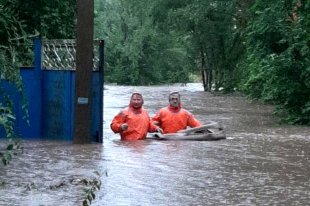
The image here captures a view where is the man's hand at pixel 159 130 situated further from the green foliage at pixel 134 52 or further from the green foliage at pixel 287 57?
the green foliage at pixel 134 52

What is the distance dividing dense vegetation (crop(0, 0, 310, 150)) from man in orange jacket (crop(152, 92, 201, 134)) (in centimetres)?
322

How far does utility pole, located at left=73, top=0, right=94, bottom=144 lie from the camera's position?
13141 millimetres

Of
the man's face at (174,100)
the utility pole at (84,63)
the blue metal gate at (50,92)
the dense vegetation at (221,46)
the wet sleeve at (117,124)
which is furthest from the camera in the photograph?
the dense vegetation at (221,46)

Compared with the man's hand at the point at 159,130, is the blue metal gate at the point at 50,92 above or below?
above

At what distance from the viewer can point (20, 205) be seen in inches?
279

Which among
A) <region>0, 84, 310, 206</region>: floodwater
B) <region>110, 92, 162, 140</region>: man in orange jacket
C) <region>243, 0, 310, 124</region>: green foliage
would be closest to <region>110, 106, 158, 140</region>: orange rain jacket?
<region>110, 92, 162, 140</region>: man in orange jacket

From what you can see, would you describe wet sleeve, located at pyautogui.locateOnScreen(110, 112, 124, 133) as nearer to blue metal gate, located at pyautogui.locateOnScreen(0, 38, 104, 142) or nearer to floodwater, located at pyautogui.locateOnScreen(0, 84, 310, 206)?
floodwater, located at pyautogui.locateOnScreen(0, 84, 310, 206)

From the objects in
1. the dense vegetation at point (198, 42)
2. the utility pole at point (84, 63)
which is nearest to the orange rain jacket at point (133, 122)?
the utility pole at point (84, 63)

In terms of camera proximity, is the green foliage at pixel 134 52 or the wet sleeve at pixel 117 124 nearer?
the wet sleeve at pixel 117 124

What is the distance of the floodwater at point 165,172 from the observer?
7.73 m

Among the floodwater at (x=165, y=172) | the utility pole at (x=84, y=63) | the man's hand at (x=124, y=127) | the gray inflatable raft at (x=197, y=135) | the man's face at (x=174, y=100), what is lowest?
the floodwater at (x=165, y=172)

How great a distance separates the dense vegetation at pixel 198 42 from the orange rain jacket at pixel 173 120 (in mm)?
3224

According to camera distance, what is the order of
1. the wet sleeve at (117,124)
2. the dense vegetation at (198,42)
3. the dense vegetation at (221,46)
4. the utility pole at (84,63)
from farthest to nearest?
the dense vegetation at (221,46) → the dense vegetation at (198,42) → the wet sleeve at (117,124) → the utility pole at (84,63)

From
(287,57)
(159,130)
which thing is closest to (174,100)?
(159,130)
